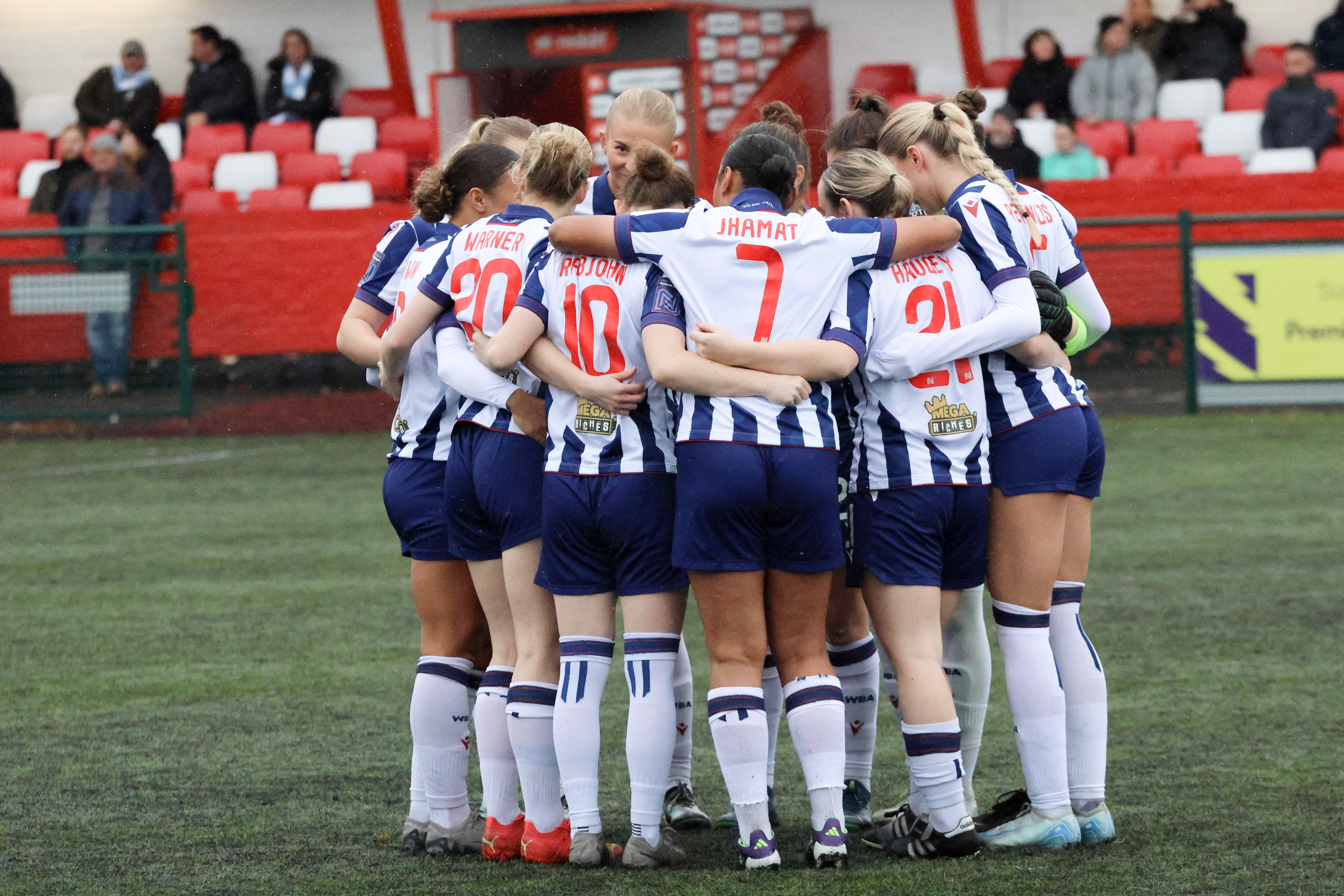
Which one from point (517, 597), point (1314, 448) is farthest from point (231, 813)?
point (1314, 448)

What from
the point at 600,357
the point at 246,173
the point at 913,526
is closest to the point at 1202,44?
the point at 246,173

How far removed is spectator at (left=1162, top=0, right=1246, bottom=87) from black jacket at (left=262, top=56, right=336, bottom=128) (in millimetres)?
8177

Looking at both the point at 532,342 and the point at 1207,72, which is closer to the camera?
the point at 532,342

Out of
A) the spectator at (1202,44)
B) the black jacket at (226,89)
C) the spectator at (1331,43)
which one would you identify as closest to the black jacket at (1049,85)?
the spectator at (1202,44)

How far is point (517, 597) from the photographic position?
3836mm

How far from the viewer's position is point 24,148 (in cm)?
1706

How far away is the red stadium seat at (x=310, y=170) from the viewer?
16.1 metres

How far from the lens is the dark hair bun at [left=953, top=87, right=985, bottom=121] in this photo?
3.97 meters

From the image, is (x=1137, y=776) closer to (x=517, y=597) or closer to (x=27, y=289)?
(x=517, y=597)

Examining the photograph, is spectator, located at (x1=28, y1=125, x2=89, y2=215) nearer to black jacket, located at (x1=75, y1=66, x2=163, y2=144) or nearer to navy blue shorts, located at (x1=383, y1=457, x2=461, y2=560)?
black jacket, located at (x1=75, y1=66, x2=163, y2=144)

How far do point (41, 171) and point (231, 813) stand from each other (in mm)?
13532

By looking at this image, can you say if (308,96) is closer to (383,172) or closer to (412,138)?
(412,138)

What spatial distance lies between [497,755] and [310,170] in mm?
13118

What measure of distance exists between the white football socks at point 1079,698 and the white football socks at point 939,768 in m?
0.36
